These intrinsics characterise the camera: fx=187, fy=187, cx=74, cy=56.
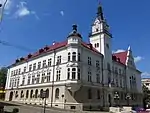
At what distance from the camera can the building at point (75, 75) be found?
129 feet

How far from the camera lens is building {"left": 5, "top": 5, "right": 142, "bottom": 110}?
1553 inches

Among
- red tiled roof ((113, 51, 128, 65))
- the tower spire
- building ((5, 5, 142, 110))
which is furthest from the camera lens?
red tiled roof ((113, 51, 128, 65))

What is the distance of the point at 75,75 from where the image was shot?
38906mm

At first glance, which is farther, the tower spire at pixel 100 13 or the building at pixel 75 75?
the tower spire at pixel 100 13

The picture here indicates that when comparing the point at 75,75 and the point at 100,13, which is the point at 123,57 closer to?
the point at 100,13

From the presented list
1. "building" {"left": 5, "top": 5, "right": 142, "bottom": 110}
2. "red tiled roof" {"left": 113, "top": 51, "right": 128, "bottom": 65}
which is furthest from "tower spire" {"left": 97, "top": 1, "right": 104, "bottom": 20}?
"red tiled roof" {"left": 113, "top": 51, "right": 128, "bottom": 65}

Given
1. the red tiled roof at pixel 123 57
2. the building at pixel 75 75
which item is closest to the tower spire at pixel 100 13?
the building at pixel 75 75

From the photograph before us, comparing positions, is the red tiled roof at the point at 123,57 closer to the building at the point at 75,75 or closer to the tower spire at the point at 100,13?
the building at the point at 75,75

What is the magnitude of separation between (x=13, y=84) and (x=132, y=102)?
130ft

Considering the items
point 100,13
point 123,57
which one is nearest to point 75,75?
point 100,13

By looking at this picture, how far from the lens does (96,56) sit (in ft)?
151

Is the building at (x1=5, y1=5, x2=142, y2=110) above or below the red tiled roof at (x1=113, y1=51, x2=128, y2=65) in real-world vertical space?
below

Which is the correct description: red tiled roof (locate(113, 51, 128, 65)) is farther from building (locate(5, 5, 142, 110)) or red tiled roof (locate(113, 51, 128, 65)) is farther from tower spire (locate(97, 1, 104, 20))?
tower spire (locate(97, 1, 104, 20))

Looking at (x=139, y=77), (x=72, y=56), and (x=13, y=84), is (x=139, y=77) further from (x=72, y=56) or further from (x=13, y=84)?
(x=13, y=84)
